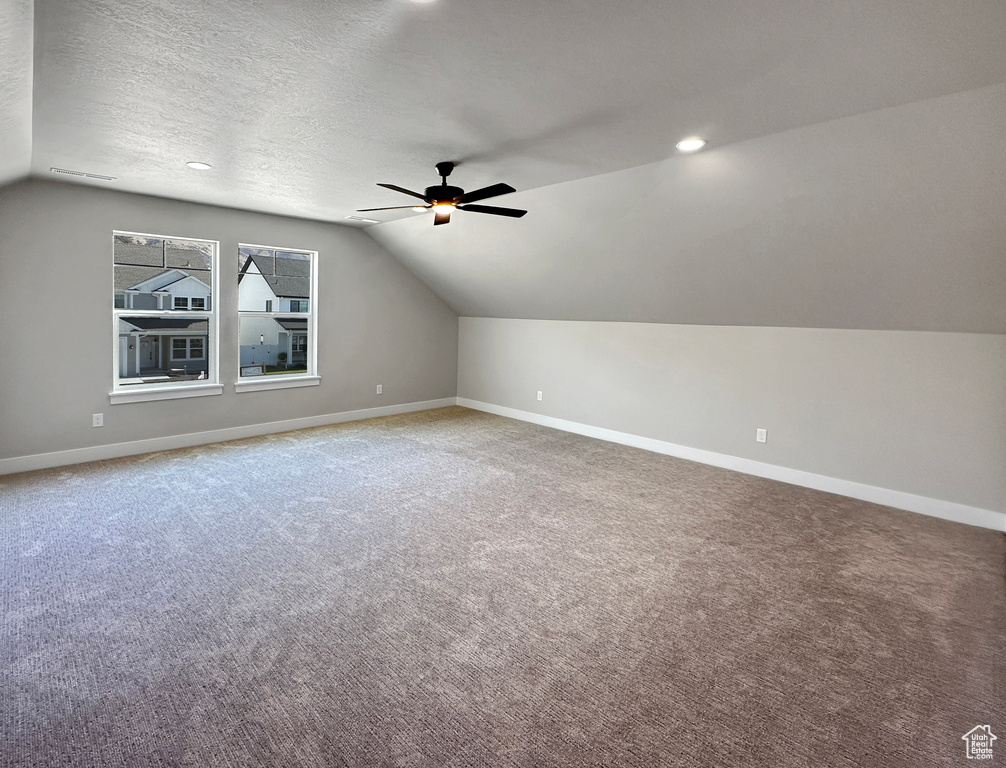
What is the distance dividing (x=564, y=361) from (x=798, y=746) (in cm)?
516

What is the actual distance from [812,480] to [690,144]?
322 cm

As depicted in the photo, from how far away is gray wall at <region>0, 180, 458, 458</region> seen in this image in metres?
4.52

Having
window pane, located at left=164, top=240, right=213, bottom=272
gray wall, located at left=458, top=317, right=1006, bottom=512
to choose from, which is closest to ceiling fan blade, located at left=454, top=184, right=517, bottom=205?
gray wall, located at left=458, top=317, right=1006, bottom=512

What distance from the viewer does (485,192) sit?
11.2ft

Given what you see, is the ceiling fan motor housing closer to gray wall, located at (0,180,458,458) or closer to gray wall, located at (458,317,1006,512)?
gray wall, located at (458,317,1006,512)

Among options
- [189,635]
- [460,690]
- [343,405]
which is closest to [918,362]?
[460,690]

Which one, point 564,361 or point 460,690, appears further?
point 564,361

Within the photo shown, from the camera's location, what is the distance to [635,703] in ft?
6.76

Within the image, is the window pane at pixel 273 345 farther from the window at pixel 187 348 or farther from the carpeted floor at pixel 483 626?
the carpeted floor at pixel 483 626

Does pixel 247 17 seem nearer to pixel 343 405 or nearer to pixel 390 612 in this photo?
pixel 390 612

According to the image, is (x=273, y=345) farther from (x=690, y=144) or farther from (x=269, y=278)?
(x=690, y=144)

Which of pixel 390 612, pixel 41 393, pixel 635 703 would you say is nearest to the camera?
pixel 635 703

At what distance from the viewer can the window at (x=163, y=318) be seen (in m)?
5.13

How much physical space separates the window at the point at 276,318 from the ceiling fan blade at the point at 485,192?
330 cm
